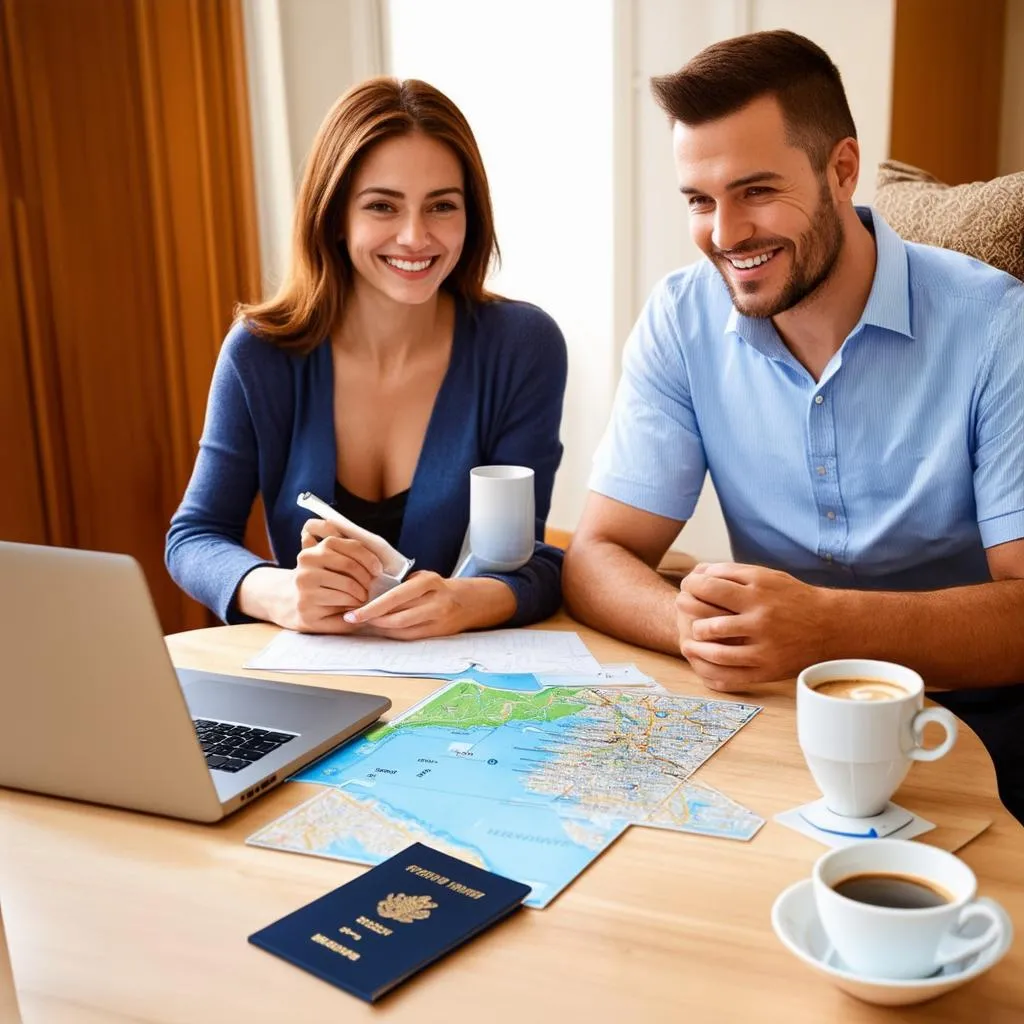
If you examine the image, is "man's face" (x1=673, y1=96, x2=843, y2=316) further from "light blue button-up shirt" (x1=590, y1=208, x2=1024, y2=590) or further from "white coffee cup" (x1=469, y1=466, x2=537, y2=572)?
"white coffee cup" (x1=469, y1=466, x2=537, y2=572)

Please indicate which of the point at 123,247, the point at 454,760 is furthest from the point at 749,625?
the point at 123,247

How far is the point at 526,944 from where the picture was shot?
787 mm

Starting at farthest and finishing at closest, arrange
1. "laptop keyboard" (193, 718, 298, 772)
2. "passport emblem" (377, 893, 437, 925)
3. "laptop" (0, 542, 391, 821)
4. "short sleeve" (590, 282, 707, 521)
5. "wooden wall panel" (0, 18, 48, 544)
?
"wooden wall panel" (0, 18, 48, 544)
"short sleeve" (590, 282, 707, 521)
"laptop keyboard" (193, 718, 298, 772)
"laptop" (0, 542, 391, 821)
"passport emblem" (377, 893, 437, 925)

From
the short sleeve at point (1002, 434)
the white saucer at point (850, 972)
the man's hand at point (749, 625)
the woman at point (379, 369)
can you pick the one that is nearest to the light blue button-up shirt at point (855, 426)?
the short sleeve at point (1002, 434)

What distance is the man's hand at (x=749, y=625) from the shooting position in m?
1.20

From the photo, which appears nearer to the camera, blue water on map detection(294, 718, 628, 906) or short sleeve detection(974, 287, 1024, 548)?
blue water on map detection(294, 718, 628, 906)

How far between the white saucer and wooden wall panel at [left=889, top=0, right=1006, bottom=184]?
2.40 m

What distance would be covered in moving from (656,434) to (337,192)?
62 centimetres

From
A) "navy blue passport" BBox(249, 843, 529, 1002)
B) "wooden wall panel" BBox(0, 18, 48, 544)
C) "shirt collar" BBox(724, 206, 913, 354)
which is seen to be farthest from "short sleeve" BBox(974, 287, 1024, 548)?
"wooden wall panel" BBox(0, 18, 48, 544)

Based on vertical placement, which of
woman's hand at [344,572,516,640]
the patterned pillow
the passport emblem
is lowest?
woman's hand at [344,572,516,640]

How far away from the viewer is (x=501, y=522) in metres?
1.52

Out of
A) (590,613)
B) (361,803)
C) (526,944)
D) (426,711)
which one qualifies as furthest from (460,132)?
(526,944)

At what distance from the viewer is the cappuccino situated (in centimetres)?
94

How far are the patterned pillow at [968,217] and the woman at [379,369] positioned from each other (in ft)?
1.87
